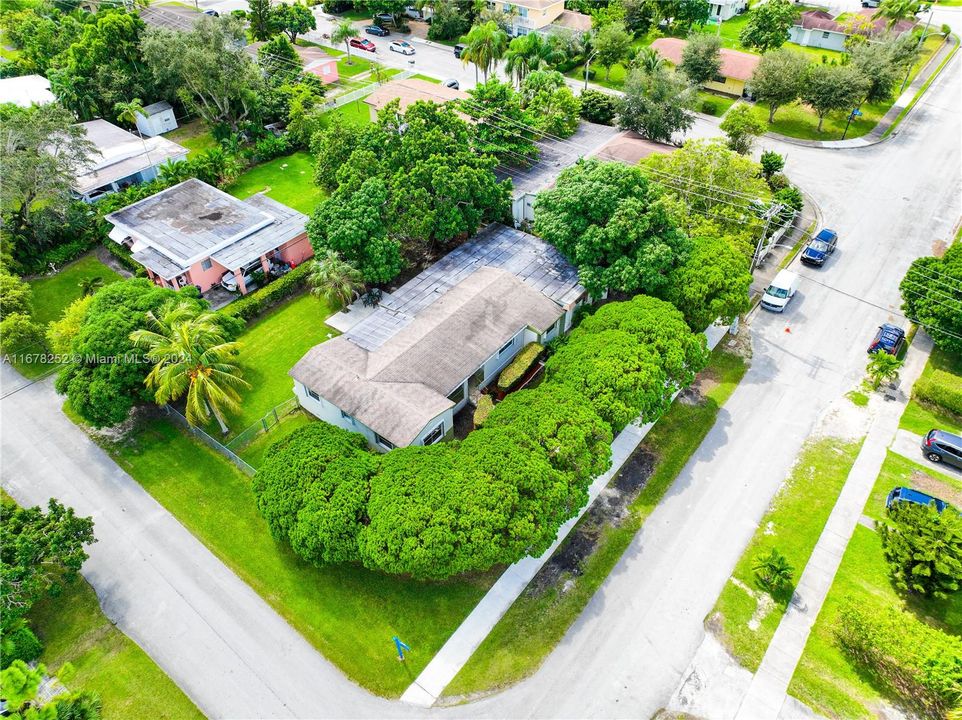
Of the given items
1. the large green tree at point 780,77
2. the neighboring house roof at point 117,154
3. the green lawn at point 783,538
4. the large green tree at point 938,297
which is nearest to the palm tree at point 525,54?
the large green tree at point 780,77

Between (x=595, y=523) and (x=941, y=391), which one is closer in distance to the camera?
(x=595, y=523)

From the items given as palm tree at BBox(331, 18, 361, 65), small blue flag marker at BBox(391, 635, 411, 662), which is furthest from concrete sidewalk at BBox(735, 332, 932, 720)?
palm tree at BBox(331, 18, 361, 65)

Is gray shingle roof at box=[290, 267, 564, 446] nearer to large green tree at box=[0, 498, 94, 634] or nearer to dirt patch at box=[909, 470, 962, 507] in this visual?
large green tree at box=[0, 498, 94, 634]

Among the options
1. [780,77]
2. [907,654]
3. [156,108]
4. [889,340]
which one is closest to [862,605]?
[907,654]

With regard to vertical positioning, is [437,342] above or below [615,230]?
below

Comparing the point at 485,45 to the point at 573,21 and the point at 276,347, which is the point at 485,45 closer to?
the point at 573,21
